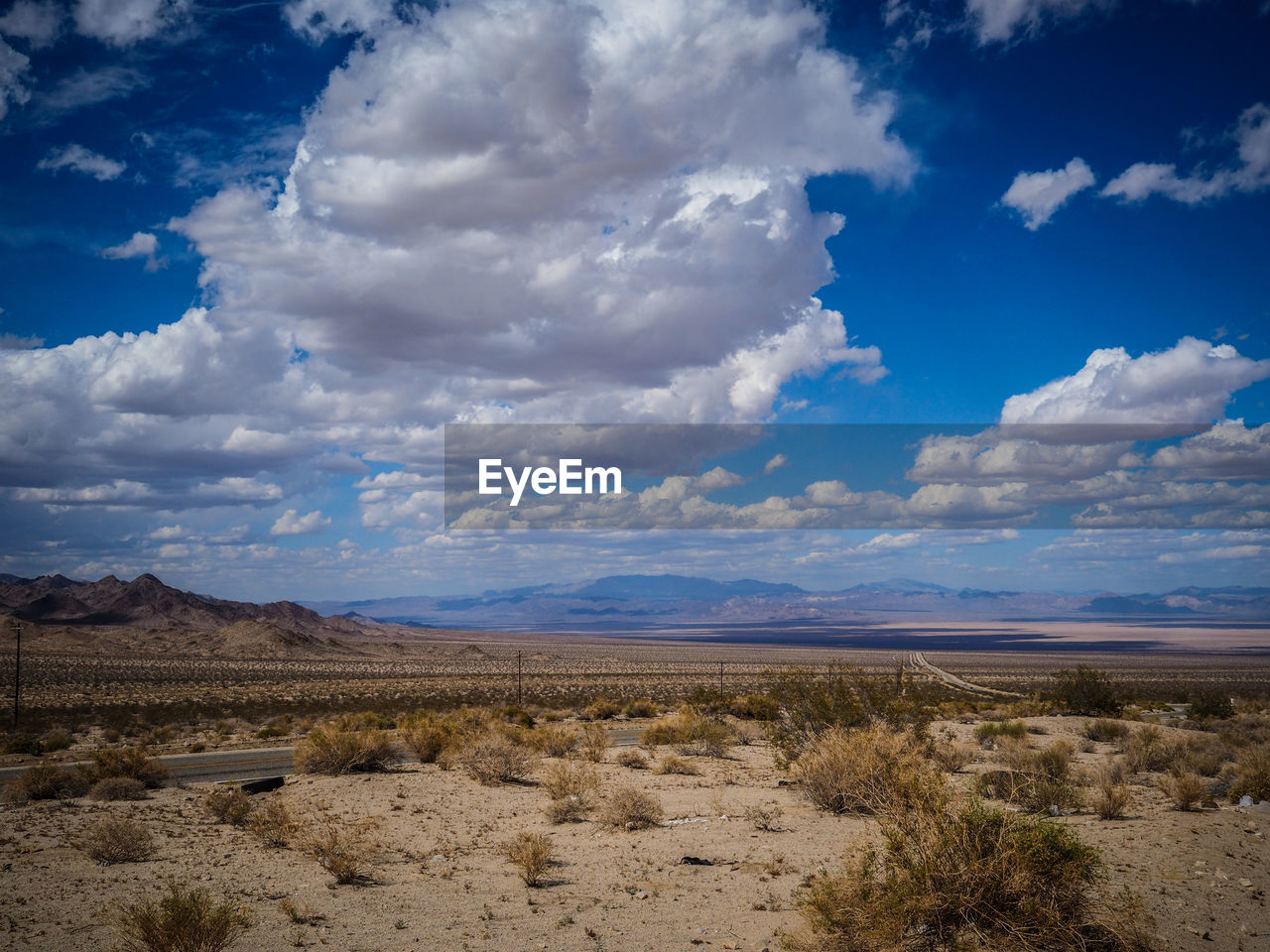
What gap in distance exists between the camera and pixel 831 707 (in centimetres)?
2202

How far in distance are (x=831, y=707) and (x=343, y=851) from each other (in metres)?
13.6

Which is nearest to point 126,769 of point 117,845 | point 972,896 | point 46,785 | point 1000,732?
point 46,785

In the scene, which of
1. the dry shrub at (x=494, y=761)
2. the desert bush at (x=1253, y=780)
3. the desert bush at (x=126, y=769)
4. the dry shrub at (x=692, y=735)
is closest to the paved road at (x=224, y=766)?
the desert bush at (x=126, y=769)

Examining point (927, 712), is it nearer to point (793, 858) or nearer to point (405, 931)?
point (793, 858)

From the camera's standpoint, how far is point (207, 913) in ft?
29.1

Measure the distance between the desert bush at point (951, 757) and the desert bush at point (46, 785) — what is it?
19647 millimetres

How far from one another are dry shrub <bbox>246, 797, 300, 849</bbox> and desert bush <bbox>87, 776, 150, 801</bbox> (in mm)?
4806

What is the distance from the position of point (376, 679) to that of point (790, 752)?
58272mm

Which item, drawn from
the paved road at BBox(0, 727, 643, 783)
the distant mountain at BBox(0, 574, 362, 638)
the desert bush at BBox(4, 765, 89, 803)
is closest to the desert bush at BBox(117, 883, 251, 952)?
the desert bush at BBox(4, 765, 89, 803)

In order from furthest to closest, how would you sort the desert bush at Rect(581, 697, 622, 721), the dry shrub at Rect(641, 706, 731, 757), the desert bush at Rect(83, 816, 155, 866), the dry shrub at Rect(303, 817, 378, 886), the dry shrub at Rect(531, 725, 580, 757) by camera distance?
the desert bush at Rect(581, 697, 622, 721) < the dry shrub at Rect(641, 706, 731, 757) < the dry shrub at Rect(531, 725, 580, 757) < the desert bush at Rect(83, 816, 155, 866) < the dry shrub at Rect(303, 817, 378, 886)

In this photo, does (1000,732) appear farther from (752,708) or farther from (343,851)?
(343,851)

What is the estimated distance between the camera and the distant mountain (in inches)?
5960

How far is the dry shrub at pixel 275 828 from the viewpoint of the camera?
Result: 13.8 metres

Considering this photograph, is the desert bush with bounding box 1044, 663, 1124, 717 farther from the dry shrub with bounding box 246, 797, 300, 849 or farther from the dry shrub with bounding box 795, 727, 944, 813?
the dry shrub with bounding box 246, 797, 300, 849
